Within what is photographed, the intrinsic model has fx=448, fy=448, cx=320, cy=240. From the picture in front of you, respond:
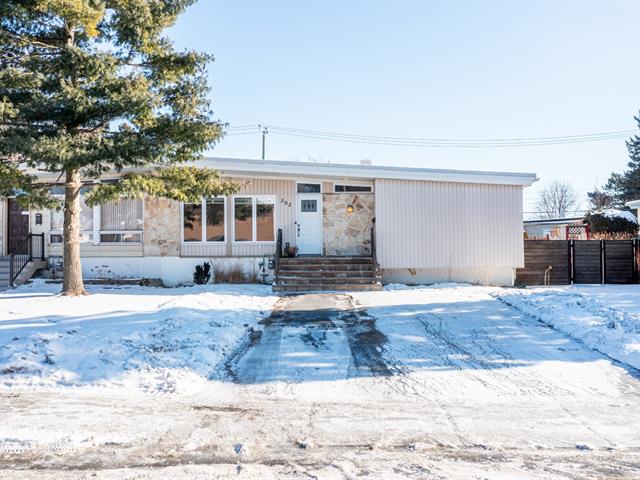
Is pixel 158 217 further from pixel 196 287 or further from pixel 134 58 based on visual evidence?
pixel 134 58

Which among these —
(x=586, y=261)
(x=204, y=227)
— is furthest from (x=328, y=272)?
(x=586, y=261)

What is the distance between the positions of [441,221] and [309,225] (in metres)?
4.13

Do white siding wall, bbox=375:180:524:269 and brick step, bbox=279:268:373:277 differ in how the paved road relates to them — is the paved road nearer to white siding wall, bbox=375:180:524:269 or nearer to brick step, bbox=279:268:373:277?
brick step, bbox=279:268:373:277

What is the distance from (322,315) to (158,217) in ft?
25.9

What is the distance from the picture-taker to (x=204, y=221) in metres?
14.5

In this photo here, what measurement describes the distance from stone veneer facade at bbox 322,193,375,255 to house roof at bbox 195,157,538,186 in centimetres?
84

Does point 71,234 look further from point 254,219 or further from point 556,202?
point 556,202

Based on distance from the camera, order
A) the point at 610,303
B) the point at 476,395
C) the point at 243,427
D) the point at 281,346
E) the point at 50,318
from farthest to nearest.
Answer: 1. the point at 610,303
2. the point at 50,318
3. the point at 281,346
4. the point at 476,395
5. the point at 243,427

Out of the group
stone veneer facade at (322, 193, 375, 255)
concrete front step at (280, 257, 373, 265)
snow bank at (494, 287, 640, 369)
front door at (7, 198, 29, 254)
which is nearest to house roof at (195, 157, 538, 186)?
stone veneer facade at (322, 193, 375, 255)

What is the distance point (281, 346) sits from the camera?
256 inches

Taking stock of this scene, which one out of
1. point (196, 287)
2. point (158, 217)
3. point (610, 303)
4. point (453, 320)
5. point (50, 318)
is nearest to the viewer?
point (50, 318)

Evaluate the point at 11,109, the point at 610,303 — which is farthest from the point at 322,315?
the point at 11,109

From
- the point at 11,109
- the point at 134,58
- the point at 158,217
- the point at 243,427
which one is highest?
the point at 134,58

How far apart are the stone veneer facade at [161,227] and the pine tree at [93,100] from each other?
11.1 feet
